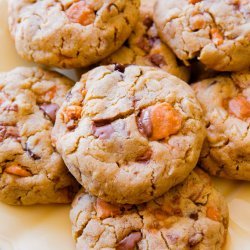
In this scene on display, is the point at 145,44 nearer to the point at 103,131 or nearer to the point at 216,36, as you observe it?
the point at 216,36

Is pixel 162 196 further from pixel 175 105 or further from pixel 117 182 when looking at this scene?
pixel 175 105

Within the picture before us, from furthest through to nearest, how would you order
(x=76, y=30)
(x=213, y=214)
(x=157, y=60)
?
1. (x=157, y=60)
2. (x=76, y=30)
3. (x=213, y=214)

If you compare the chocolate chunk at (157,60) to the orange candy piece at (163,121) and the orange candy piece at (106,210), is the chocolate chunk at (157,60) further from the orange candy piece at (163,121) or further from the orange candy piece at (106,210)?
the orange candy piece at (106,210)

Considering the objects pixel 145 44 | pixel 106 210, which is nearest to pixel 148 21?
pixel 145 44

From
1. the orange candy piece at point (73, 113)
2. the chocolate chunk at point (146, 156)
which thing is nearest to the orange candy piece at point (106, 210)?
the chocolate chunk at point (146, 156)

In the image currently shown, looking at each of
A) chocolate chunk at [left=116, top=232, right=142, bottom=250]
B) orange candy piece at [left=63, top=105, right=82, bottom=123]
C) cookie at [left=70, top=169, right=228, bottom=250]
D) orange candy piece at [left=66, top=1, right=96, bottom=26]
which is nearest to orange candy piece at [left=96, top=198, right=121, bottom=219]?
cookie at [left=70, top=169, right=228, bottom=250]

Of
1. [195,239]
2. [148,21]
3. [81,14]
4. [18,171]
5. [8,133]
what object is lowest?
[195,239]

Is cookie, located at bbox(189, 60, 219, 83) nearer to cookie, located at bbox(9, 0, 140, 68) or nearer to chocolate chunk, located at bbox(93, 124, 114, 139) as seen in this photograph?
cookie, located at bbox(9, 0, 140, 68)

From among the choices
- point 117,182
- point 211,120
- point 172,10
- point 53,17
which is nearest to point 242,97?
point 211,120
